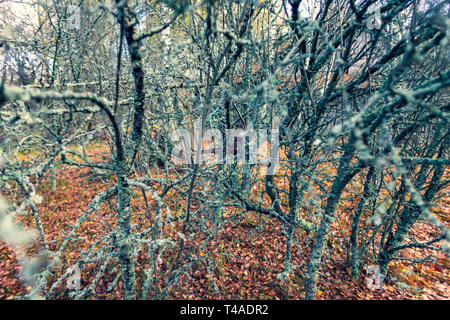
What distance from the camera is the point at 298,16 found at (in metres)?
2.28

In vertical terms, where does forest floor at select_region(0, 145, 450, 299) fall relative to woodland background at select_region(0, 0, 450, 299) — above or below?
below

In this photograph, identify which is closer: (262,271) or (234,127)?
(234,127)

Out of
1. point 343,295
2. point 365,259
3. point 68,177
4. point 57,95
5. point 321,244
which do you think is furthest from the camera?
point 68,177

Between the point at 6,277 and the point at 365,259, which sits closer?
the point at 365,259

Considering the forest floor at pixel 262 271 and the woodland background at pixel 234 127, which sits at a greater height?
the woodland background at pixel 234 127

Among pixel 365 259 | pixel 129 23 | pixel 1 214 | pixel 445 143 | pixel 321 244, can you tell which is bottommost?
pixel 365 259

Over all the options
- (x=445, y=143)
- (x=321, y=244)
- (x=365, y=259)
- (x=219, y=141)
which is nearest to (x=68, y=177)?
(x=219, y=141)

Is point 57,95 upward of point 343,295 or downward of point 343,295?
upward

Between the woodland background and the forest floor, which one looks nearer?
the woodland background

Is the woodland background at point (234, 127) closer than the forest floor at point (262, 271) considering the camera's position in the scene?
Yes

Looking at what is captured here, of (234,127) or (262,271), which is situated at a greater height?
(234,127)

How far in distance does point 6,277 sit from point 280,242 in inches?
234
